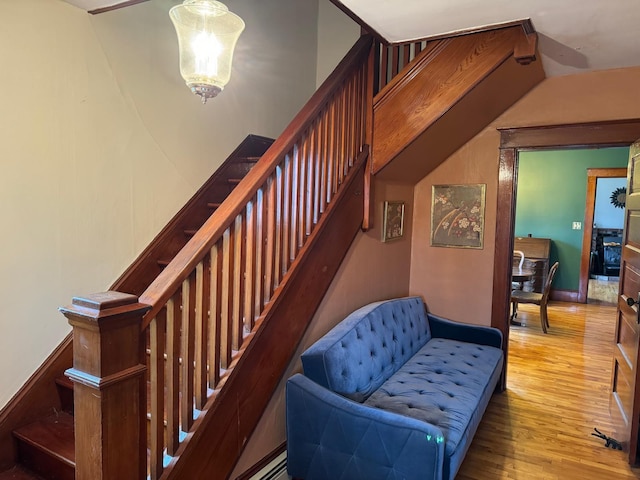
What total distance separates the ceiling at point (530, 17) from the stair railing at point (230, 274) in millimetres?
505

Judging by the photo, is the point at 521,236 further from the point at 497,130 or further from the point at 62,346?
the point at 62,346

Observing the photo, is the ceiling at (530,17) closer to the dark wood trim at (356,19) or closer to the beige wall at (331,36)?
the dark wood trim at (356,19)

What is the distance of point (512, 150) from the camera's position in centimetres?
352

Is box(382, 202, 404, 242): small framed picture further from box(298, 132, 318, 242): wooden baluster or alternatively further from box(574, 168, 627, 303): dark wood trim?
box(574, 168, 627, 303): dark wood trim

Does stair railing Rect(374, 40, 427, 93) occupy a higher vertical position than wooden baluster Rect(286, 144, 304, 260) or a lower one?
higher

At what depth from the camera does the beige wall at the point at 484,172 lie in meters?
3.10

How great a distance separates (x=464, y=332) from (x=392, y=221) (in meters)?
1.09

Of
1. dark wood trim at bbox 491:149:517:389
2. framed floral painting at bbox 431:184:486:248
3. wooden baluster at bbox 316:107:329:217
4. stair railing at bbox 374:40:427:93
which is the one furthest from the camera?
framed floral painting at bbox 431:184:486:248

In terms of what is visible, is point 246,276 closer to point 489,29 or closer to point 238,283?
point 238,283

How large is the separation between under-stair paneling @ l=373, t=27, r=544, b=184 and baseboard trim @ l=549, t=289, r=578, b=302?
4925 mm

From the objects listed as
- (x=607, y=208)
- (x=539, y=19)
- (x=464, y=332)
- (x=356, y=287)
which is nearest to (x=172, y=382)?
(x=356, y=287)

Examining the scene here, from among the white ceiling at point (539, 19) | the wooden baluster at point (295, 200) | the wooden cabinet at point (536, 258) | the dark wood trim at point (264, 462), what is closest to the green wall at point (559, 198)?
the wooden cabinet at point (536, 258)

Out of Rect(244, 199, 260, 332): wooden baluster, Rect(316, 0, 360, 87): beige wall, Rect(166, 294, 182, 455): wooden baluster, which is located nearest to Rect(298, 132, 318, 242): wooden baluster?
Rect(244, 199, 260, 332): wooden baluster

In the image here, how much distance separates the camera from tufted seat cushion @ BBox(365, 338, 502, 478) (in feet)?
7.38
